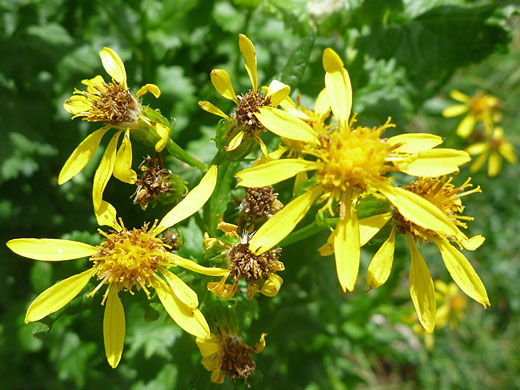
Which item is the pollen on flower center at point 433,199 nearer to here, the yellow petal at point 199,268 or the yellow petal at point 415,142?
the yellow petal at point 415,142

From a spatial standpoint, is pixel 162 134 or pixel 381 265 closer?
pixel 381 265

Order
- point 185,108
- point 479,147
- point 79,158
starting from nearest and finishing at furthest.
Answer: point 79,158, point 185,108, point 479,147

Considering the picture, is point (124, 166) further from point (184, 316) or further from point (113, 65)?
point (184, 316)

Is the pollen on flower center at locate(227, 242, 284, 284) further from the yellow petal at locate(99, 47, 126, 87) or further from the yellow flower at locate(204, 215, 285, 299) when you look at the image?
the yellow petal at locate(99, 47, 126, 87)

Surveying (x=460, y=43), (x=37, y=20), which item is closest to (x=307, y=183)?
(x=460, y=43)

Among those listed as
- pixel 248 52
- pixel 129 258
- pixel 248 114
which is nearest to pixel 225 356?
pixel 129 258

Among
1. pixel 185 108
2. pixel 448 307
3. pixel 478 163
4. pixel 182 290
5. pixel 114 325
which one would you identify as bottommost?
pixel 448 307

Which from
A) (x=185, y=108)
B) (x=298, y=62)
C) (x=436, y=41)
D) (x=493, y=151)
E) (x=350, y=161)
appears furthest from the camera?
(x=493, y=151)

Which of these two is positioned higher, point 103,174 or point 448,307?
point 103,174
